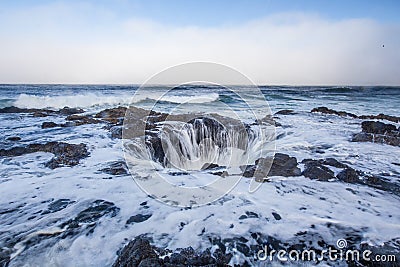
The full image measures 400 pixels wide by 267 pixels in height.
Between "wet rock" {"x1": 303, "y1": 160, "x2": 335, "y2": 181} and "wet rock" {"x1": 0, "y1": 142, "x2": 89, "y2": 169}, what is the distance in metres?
3.99

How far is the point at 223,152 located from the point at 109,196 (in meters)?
3.45

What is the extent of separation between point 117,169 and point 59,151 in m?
1.68

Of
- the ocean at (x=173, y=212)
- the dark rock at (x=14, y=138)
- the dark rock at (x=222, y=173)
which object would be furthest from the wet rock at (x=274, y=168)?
the dark rock at (x=14, y=138)

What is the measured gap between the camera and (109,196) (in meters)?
3.26

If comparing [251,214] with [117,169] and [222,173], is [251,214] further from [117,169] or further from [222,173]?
[117,169]

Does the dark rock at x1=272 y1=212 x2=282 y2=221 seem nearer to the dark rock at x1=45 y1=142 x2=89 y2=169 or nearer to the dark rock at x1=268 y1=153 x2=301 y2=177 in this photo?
the dark rock at x1=268 y1=153 x2=301 y2=177

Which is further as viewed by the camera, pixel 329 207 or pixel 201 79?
pixel 329 207

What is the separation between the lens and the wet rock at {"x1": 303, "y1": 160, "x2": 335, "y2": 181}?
3.90m

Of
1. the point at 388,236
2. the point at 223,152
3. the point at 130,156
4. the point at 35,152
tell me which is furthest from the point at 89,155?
the point at 388,236

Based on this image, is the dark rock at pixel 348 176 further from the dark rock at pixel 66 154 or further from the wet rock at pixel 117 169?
the dark rock at pixel 66 154

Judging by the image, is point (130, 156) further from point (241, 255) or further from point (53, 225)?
point (241, 255)

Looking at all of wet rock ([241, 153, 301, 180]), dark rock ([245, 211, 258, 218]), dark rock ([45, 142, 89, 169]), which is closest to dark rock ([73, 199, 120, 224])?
dark rock ([245, 211, 258, 218])

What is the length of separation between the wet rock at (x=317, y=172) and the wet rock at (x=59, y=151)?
3988 millimetres

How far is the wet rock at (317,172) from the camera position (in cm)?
390
